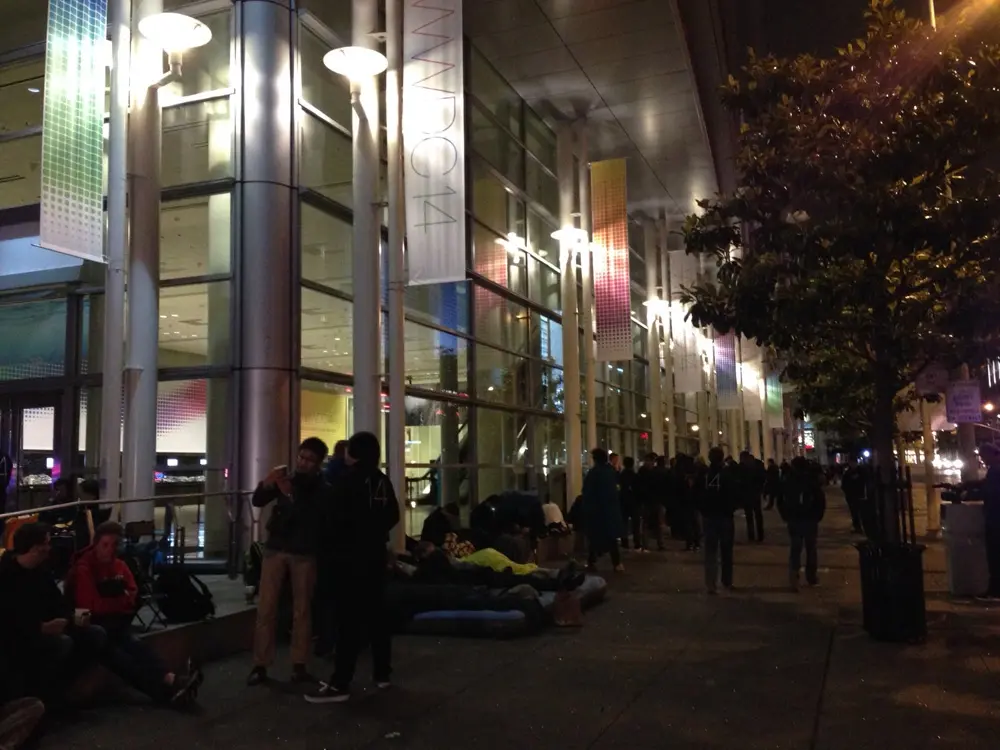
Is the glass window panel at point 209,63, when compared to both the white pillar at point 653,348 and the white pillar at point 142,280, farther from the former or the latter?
the white pillar at point 653,348

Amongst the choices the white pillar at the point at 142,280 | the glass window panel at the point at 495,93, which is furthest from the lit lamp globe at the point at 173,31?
the glass window panel at the point at 495,93

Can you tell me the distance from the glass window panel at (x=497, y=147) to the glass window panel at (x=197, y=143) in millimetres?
6124

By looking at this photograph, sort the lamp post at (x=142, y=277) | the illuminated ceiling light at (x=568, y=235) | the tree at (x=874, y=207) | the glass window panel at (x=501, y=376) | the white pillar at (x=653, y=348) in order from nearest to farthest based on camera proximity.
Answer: the tree at (x=874, y=207)
the lamp post at (x=142, y=277)
the glass window panel at (x=501, y=376)
the illuminated ceiling light at (x=568, y=235)
the white pillar at (x=653, y=348)

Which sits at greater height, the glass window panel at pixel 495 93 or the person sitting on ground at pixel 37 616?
the glass window panel at pixel 495 93

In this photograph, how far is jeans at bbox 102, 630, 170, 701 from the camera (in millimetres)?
5613

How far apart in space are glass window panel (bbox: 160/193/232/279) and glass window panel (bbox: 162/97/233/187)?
297mm

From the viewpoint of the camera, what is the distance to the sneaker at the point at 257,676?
6234mm

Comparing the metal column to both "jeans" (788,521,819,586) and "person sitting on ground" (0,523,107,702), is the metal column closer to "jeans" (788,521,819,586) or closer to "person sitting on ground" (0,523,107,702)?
"person sitting on ground" (0,523,107,702)

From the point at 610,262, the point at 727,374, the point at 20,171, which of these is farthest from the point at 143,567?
the point at 727,374

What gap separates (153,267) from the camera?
28.6 ft

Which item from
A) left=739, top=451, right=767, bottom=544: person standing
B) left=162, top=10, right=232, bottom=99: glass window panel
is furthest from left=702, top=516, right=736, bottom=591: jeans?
left=162, top=10, right=232, bottom=99: glass window panel

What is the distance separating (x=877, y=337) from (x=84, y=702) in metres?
7.20

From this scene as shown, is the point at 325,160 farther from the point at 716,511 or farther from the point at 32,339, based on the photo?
the point at 716,511

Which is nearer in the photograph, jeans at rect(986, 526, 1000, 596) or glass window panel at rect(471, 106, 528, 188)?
jeans at rect(986, 526, 1000, 596)
